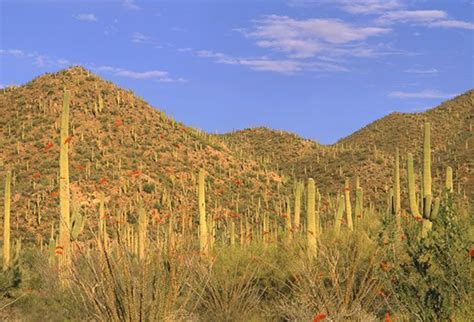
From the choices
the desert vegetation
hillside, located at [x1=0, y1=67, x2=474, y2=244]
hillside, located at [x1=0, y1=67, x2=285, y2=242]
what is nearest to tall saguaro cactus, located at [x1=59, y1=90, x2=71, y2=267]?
the desert vegetation

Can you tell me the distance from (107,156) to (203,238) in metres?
23.8

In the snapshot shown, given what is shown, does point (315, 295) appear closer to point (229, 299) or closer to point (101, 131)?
point (229, 299)

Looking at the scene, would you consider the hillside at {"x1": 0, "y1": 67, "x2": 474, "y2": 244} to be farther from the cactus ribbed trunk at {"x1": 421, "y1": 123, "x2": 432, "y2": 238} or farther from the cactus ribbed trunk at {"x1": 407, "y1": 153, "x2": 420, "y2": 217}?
the cactus ribbed trunk at {"x1": 421, "y1": 123, "x2": 432, "y2": 238}

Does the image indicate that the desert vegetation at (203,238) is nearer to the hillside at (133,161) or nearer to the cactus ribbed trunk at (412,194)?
the cactus ribbed trunk at (412,194)

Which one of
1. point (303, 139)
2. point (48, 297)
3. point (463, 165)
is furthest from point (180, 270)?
point (303, 139)

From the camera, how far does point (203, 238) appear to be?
16719 mm

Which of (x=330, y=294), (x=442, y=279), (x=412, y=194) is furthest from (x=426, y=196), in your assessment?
(x=330, y=294)

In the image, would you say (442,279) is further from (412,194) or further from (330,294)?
(412,194)

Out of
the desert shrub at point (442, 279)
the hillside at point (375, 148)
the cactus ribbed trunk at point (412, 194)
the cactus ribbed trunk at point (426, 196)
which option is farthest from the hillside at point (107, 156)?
the desert shrub at point (442, 279)

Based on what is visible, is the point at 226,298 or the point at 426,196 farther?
the point at 426,196

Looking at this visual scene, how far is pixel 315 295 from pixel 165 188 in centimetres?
2939

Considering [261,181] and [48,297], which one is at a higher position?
[261,181]

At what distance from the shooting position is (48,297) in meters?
13.8

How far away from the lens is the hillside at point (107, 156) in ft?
112
